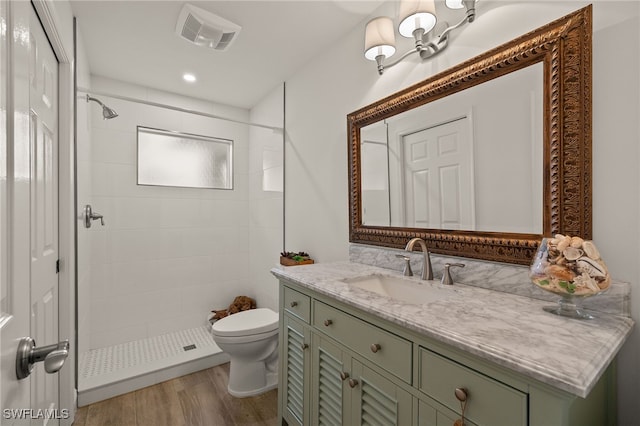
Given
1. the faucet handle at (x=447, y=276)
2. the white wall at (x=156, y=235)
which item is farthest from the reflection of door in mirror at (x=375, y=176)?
the white wall at (x=156, y=235)

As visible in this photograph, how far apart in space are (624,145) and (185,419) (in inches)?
96.7

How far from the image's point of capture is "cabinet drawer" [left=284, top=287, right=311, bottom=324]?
1.39 m

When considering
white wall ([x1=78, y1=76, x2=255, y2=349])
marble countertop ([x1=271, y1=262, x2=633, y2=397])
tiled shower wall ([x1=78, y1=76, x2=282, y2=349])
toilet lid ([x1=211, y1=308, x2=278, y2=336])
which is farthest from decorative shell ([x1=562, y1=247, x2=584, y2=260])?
white wall ([x1=78, y1=76, x2=255, y2=349])

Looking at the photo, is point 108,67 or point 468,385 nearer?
point 468,385

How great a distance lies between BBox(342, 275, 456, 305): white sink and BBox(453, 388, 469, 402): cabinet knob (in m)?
0.41

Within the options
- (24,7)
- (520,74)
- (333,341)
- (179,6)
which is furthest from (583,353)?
(179,6)

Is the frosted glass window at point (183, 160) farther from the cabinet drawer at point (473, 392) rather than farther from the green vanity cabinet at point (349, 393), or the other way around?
the cabinet drawer at point (473, 392)

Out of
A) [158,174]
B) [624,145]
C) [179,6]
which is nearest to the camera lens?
[624,145]

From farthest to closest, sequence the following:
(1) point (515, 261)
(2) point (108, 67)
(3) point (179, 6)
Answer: (2) point (108, 67) → (3) point (179, 6) → (1) point (515, 261)

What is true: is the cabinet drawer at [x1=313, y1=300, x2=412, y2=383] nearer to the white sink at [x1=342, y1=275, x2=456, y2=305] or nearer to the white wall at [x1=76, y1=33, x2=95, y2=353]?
the white sink at [x1=342, y1=275, x2=456, y2=305]

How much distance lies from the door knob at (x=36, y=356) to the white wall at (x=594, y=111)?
1500 mm

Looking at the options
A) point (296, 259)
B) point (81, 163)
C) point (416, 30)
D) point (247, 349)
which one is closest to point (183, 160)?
point (81, 163)

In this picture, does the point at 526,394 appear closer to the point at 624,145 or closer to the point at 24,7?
the point at 624,145

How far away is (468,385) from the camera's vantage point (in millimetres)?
750
